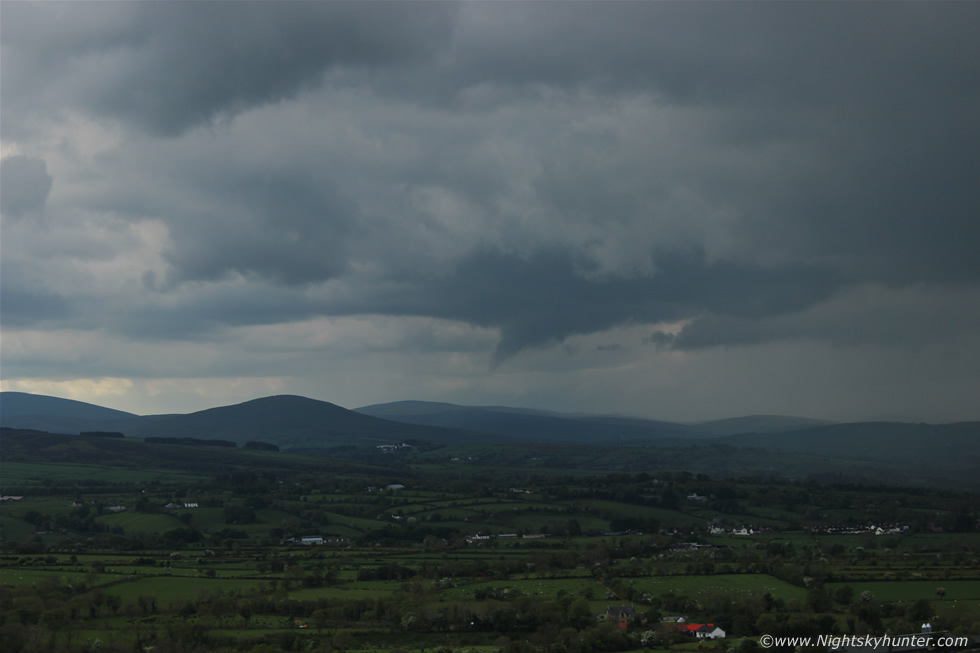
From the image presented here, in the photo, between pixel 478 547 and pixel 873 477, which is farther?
pixel 873 477

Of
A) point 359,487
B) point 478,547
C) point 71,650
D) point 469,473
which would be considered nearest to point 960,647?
point 71,650

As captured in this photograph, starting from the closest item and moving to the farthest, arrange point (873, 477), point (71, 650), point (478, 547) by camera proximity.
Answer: point (71, 650)
point (478, 547)
point (873, 477)

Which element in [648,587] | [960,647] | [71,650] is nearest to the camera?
Result: [960,647]

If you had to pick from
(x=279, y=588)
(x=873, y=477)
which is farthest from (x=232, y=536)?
(x=873, y=477)

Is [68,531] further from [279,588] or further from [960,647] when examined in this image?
[960,647]

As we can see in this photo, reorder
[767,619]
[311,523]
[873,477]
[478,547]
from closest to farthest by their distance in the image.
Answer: [767,619] → [478,547] → [311,523] → [873,477]

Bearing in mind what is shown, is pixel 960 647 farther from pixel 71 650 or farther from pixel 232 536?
pixel 232 536

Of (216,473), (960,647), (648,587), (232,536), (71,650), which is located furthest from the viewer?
(216,473)

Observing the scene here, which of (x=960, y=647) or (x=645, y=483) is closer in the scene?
(x=960, y=647)
